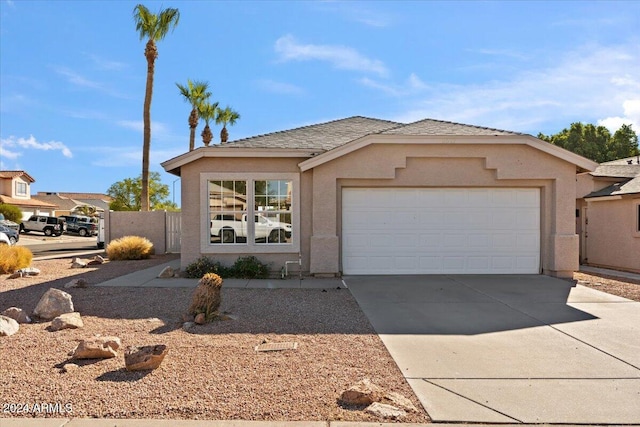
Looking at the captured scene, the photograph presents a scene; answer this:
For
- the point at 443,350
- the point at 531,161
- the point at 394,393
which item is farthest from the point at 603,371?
the point at 531,161

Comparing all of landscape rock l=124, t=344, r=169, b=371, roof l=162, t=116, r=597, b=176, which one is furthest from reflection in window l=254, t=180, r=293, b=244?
landscape rock l=124, t=344, r=169, b=371

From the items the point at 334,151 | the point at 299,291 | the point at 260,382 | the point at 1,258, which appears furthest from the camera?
the point at 1,258

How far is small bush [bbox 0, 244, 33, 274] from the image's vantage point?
37.8ft

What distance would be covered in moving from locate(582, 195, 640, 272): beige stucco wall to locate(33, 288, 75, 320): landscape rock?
15.0 metres

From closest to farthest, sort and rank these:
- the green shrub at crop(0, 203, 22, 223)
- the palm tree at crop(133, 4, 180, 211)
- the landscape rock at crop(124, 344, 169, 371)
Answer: the landscape rock at crop(124, 344, 169, 371)
the palm tree at crop(133, 4, 180, 211)
the green shrub at crop(0, 203, 22, 223)

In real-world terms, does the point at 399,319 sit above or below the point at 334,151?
below

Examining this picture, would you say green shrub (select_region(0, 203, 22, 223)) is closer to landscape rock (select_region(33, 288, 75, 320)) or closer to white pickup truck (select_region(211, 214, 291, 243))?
white pickup truck (select_region(211, 214, 291, 243))

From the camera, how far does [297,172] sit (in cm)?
1113

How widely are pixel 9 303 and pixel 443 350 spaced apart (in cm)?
793

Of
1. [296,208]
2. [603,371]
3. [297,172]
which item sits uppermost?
[297,172]

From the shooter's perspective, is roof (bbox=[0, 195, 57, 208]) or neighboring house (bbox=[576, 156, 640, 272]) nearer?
neighboring house (bbox=[576, 156, 640, 272])

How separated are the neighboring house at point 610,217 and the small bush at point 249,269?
1134 centimetres

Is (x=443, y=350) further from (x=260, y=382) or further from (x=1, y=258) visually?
(x=1, y=258)

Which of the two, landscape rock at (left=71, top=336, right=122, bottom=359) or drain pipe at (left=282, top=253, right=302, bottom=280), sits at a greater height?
drain pipe at (left=282, top=253, right=302, bottom=280)
